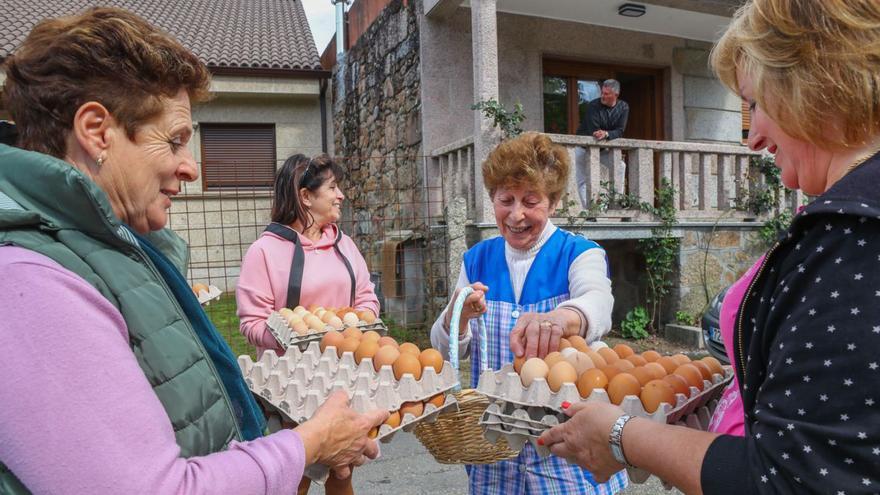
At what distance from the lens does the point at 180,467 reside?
0.95 m

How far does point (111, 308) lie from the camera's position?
3.13ft

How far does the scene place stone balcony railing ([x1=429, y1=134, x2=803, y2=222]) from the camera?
619cm

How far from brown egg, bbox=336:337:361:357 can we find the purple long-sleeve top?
3.24 feet

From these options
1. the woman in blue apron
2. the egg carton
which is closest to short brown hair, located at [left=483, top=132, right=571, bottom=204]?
the woman in blue apron

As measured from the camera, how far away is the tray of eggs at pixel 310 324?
2252 millimetres

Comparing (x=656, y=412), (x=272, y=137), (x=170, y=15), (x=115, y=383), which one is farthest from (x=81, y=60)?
(x=170, y=15)

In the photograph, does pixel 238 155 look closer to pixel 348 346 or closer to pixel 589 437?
pixel 348 346

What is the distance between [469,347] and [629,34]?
6.98m

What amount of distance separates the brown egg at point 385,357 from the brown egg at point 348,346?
14cm

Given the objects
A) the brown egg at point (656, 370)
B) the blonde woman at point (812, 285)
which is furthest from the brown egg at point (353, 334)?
the blonde woman at point (812, 285)

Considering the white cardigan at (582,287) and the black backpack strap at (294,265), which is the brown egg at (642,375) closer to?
the white cardigan at (582,287)

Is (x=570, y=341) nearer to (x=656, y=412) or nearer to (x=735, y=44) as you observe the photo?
(x=656, y=412)

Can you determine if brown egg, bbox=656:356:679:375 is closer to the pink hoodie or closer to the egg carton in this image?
the pink hoodie

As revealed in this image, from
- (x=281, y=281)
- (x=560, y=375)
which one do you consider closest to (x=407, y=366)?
(x=560, y=375)
